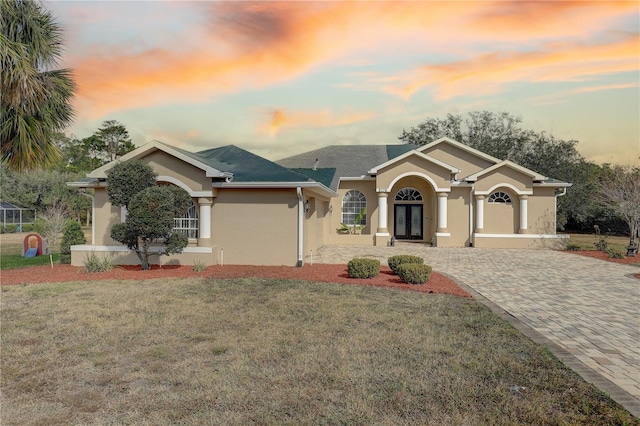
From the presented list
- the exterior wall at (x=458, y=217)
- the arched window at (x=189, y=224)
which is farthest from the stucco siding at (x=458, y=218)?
the arched window at (x=189, y=224)

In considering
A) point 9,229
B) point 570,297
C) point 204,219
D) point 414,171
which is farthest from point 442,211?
point 9,229

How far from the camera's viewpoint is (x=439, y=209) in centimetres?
2205

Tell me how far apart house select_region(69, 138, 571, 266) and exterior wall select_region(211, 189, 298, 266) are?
4 cm

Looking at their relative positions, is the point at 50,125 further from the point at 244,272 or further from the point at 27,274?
the point at 244,272

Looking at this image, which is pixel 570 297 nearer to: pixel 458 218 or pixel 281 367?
pixel 281 367

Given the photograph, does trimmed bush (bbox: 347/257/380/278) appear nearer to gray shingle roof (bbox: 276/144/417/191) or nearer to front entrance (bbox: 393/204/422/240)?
gray shingle roof (bbox: 276/144/417/191)

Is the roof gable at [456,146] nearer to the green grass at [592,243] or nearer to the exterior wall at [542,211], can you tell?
the exterior wall at [542,211]

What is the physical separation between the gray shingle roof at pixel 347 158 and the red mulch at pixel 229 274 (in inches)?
446

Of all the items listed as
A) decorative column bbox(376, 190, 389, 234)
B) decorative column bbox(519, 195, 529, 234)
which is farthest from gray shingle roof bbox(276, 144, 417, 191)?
decorative column bbox(519, 195, 529, 234)

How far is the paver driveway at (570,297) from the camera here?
5473mm

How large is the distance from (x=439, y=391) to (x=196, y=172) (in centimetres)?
1170

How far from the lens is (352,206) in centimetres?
2398

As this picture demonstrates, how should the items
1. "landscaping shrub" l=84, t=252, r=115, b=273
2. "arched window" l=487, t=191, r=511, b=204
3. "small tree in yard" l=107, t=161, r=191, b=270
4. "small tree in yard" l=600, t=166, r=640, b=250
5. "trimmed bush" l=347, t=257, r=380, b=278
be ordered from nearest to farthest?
"trimmed bush" l=347, t=257, r=380, b=278 → "small tree in yard" l=107, t=161, r=191, b=270 → "landscaping shrub" l=84, t=252, r=115, b=273 → "small tree in yard" l=600, t=166, r=640, b=250 → "arched window" l=487, t=191, r=511, b=204

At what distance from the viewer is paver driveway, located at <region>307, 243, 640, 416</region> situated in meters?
5.47
